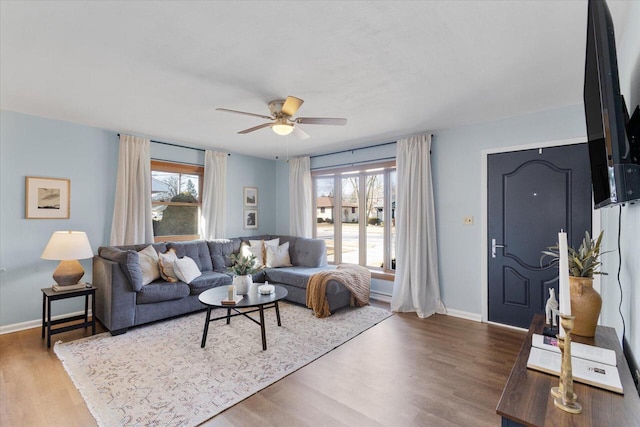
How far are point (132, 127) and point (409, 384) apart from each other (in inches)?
172

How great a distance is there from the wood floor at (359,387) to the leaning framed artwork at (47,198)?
138cm

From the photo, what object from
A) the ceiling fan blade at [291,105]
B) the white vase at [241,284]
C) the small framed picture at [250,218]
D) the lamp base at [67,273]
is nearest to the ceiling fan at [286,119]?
the ceiling fan blade at [291,105]

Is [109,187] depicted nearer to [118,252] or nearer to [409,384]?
[118,252]

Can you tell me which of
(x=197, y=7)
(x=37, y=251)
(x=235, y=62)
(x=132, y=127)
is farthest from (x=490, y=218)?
(x=37, y=251)

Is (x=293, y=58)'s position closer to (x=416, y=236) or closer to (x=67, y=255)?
(x=416, y=236)

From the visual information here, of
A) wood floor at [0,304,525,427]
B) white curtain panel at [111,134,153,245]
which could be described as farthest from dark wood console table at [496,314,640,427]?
white curtain panel at [111,134,153,245]

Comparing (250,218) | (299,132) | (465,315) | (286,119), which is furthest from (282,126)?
(465,315)

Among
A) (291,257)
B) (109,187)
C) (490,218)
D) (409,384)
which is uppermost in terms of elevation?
(109,187)

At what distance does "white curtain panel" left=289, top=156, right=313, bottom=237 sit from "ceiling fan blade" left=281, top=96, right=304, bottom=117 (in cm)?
274

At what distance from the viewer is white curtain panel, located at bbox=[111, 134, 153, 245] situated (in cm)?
404

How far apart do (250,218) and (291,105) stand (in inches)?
137

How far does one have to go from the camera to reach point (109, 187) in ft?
13.4

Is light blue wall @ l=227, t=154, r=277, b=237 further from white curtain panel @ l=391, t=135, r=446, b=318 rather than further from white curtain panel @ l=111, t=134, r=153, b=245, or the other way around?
white curtain panel @ l=391, t=135, r=446, b=318

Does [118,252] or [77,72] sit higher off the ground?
[77,72]
